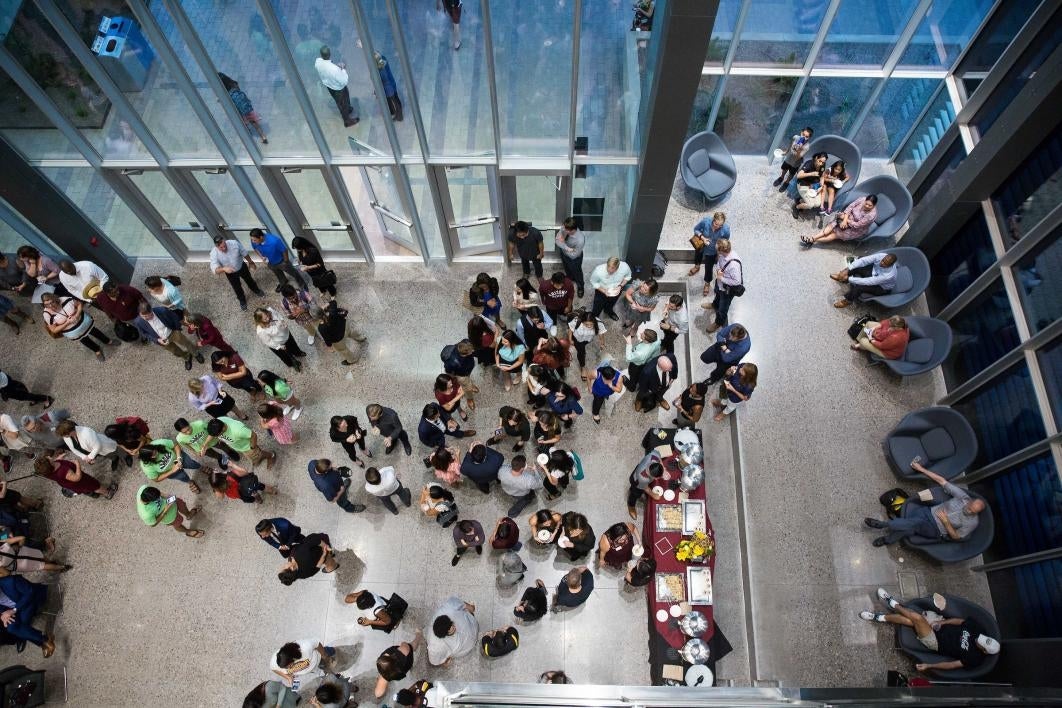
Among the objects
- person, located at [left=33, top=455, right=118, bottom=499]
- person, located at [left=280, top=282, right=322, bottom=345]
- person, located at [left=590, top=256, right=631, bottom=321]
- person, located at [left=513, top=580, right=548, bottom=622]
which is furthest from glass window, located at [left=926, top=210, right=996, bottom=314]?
person, located at [left=33, top=455, right=118, bottom=499]

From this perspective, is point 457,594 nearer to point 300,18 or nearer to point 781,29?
point 300,18

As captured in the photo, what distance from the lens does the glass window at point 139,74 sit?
27.0ft

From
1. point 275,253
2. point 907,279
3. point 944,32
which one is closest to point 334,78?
point 275,253

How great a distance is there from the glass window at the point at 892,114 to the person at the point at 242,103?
9.90m

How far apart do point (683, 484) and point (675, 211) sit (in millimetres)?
5449

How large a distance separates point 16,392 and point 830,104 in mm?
13555

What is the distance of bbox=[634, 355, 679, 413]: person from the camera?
888 cm

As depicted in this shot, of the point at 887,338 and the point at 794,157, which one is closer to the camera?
the point at 887,338

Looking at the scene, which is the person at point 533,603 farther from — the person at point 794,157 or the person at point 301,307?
the person at point 794,157

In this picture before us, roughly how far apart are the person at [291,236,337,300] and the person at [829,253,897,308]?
318 inches

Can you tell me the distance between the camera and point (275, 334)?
9.27 meters

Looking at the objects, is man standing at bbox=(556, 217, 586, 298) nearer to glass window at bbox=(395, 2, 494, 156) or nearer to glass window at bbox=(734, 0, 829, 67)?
glass window at bbox=(395, 2, 494, 156)

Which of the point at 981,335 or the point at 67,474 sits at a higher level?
the point at 981,335

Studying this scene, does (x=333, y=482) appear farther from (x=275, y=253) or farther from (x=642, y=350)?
(x=642, y=350)
